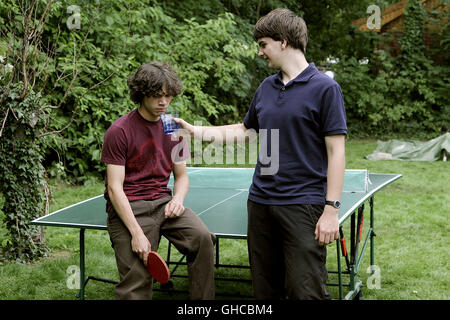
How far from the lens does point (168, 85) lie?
3039 mm

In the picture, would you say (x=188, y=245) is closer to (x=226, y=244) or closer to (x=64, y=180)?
(x=226, y=244)

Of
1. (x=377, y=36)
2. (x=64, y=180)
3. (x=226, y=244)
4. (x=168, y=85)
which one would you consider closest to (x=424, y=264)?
(x=226, y=244)

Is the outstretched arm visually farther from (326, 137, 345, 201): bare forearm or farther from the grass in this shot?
the grass

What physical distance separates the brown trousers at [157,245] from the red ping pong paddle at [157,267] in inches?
1.9

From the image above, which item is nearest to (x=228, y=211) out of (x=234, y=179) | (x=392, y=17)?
(x=234, y=179)

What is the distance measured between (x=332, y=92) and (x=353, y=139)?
47.5 feet

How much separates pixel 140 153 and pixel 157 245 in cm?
53

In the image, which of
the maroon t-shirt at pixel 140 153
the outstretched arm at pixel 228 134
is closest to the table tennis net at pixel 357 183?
the outstretched arm at pixel 228 134

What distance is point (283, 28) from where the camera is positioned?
8.41ft

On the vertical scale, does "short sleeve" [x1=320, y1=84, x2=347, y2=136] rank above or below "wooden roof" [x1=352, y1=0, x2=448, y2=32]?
below

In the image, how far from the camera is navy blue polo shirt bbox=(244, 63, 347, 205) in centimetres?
249

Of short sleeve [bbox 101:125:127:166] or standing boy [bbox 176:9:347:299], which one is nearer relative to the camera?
standing boy [bbox 176:9:347:299]

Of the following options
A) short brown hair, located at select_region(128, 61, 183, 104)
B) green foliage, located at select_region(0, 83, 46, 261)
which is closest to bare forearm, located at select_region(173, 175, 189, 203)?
short brown hair, located at select_region(128, 61, 183, 104)

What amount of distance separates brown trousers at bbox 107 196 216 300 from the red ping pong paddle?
49mm
